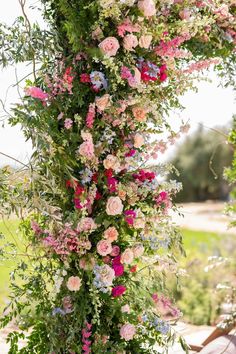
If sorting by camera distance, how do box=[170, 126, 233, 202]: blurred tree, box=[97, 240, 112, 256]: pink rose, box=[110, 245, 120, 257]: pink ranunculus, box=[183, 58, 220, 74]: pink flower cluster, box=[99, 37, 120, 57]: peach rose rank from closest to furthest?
1. box=[99, 37, 120, 57]: peach rose
2. box=[97, 240, 112, 256]: pink rose
3. box=[110, 245, 120, 257]: pink ranunculus
4. box=[183, 58, 220, 74]: pink flower cluster
5. box=[170, 126, 233, 202]: blurred tree

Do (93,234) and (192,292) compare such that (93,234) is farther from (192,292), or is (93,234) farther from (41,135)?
(192,292)

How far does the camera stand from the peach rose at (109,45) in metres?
2.44

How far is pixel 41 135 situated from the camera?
7.88 feet

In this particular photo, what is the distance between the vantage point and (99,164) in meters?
2.62

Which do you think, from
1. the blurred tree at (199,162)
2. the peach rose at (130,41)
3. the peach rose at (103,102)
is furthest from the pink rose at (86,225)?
the blurred tree at (199,162)

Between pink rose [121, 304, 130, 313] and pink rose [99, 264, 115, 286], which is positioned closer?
pink rose [99, 264, 115, 286]

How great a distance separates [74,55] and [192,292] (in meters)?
3.53

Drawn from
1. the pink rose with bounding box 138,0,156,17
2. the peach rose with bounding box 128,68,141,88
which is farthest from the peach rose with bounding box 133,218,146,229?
the pink rose with bounding box 138,0,156,17

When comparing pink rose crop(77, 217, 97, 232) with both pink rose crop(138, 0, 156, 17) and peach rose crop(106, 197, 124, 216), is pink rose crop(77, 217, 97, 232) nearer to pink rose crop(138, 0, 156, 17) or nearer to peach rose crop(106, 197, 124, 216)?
peach rose crop(106, 197, 124, 216)

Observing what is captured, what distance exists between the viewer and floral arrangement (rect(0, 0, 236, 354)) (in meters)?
2.49

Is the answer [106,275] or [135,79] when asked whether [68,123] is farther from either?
[106,275]

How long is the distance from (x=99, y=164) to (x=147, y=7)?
2.16 feet

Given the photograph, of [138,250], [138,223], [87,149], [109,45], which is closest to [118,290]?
[138,250]

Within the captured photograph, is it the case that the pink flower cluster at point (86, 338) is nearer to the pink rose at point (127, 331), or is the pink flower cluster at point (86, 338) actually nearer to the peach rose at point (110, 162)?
the pink rose at point (127, 331)
